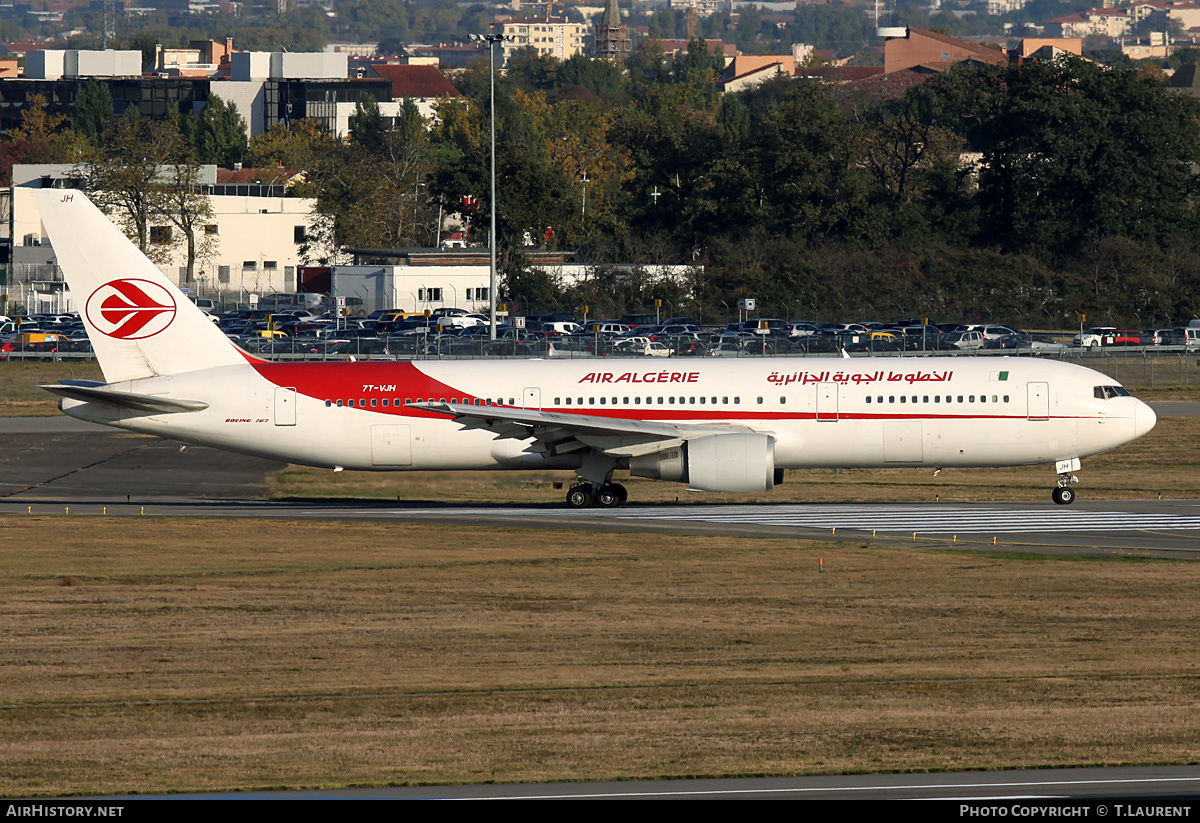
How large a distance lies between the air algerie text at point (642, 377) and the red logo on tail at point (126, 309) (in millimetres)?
12780

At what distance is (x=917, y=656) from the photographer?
83.7 ft

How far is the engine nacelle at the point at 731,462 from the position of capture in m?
42.5

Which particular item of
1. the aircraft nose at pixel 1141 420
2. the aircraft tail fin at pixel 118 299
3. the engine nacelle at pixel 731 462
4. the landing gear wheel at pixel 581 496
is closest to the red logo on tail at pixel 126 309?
the aircraft tail fin at pixel 118 299

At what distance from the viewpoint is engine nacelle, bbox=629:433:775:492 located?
42531mm

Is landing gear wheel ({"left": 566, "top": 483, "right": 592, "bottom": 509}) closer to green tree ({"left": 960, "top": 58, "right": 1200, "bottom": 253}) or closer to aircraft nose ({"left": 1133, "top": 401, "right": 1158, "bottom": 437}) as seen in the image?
aircraft nose ({"left": 1133, "top": 401, "right": 1158, "bottom": 437})

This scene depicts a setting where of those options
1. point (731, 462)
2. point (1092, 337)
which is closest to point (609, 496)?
point (731, 462)

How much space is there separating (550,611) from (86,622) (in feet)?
28.3

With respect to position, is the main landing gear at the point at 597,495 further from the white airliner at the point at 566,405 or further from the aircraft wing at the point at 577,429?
the aircraft wing at the point at 577,429

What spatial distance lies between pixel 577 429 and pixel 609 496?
3.20 m

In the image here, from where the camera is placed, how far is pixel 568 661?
83.2 ft

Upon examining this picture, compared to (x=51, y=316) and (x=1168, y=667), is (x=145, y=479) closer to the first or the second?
(x=1168, y=667)

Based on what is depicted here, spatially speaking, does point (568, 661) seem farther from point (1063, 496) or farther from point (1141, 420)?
point (1141, 420)

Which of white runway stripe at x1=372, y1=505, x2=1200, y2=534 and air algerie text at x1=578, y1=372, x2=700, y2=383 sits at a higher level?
air algerie text at x1=578, y1=372, x2=700, y2=383

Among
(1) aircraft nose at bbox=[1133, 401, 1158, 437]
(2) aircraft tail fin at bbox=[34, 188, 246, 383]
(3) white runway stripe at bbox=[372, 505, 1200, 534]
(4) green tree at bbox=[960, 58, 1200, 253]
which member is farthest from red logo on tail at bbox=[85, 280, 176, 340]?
(4) green tree at bbox=[960, 58, 1200, 253]
